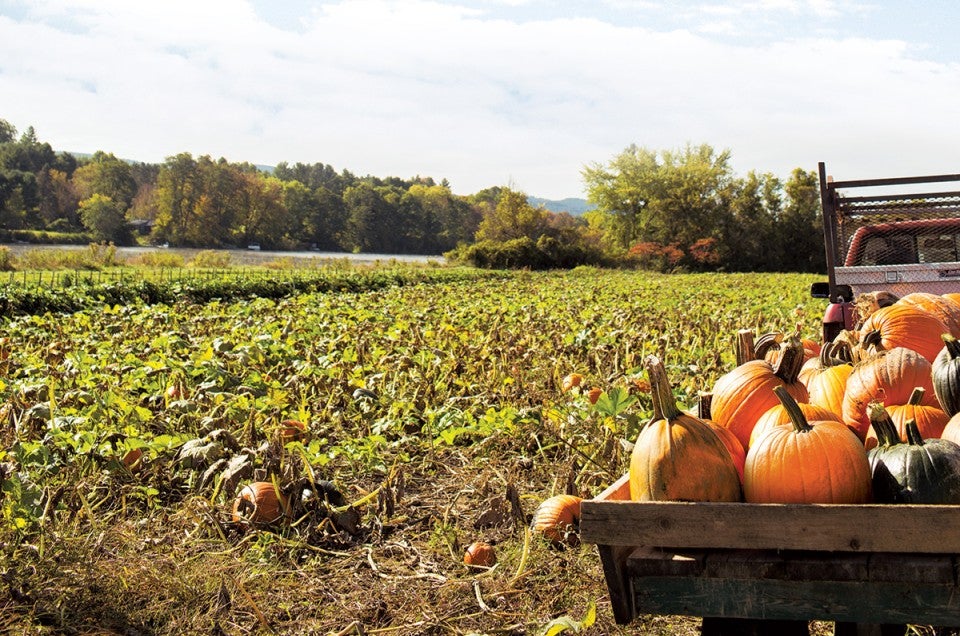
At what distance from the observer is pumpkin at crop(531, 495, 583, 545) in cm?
374

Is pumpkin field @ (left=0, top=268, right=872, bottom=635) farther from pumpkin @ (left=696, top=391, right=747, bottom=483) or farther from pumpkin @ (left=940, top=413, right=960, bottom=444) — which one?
pumpkin @ (left=940, top=413, right=960, bottom=444)

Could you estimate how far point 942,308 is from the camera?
3773mm

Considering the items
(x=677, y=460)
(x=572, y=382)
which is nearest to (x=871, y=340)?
(x=677, y=460)

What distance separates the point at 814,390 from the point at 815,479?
3.35 ft

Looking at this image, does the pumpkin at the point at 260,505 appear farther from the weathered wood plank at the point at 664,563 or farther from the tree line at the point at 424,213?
the tree line at the point at 424,213

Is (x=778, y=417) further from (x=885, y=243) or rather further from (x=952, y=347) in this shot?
(x=885, y=243)

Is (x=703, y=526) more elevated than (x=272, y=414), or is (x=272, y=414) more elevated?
(x=703, y=526)

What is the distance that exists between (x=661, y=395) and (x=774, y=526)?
42 cm

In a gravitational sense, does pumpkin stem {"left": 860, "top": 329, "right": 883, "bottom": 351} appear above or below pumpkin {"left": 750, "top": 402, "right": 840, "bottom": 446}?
above

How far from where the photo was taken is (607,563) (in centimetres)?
186

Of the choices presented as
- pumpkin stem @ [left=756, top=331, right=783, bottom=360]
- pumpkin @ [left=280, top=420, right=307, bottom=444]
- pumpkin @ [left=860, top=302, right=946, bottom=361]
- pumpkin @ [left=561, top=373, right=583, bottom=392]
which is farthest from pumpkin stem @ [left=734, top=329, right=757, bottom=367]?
pumpkin @ [left=561, top=373, right=583, bottom=392]

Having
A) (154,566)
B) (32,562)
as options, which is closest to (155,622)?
(154,566)

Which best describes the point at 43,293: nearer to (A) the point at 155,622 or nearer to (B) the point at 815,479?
(A) the point at 155,622

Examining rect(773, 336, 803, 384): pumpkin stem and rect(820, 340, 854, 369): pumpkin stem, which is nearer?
rect(773, 336, 803, 384): pumpkin stem
